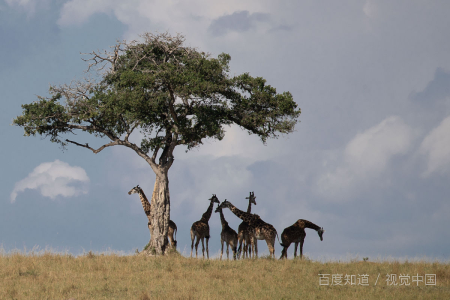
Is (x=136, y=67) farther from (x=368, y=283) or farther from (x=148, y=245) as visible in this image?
(x=368, y=283)

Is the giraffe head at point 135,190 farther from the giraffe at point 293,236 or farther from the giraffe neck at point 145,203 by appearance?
the giraffe at point 293,236

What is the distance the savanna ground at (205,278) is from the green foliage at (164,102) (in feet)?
23.7

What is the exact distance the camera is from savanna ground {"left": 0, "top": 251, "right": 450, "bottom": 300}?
16859 mm

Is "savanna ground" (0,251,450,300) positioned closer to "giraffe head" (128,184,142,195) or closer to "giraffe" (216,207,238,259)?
"giraffe" (216,207,238,259)

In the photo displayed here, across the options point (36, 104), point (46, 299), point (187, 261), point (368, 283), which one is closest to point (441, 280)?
point (368, 283)

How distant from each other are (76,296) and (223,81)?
1383 centimetres

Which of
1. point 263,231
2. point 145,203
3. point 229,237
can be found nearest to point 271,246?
point 263,231

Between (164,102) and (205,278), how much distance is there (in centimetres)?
1055

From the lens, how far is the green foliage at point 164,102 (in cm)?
2450

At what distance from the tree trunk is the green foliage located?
6.78ft

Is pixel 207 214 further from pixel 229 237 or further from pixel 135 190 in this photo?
pixel 135 190

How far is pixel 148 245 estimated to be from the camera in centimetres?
2667

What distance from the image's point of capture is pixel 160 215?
26.3 m

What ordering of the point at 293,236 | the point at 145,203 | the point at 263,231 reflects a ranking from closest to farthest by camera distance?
the point at 263,231 → the point at 293,236 → the point at 145,203
